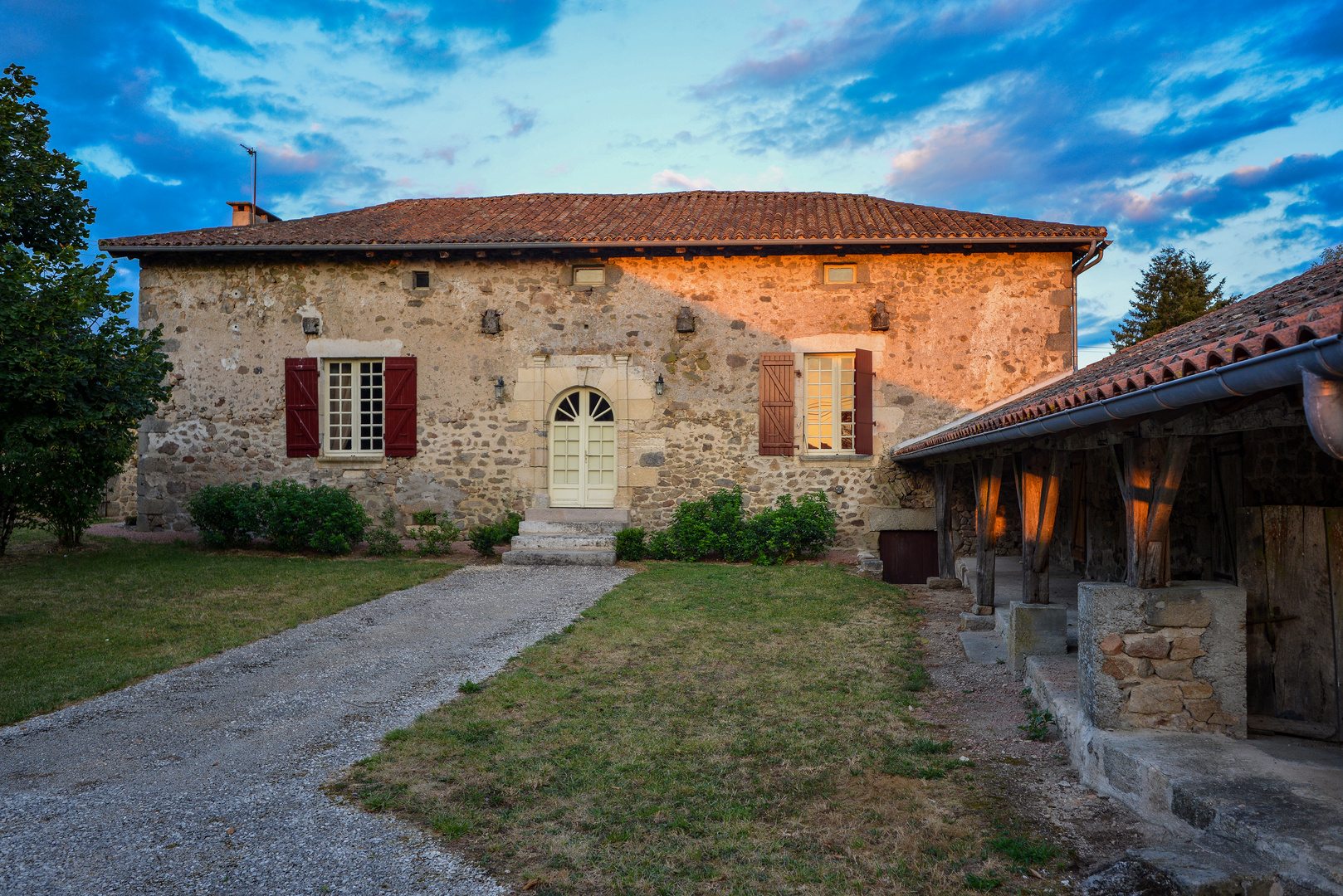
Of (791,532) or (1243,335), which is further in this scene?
(791,532)

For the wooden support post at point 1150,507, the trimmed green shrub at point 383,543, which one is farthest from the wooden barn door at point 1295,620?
the trimmed green shrub at point 383,543

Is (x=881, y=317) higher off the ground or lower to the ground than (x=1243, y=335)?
higher

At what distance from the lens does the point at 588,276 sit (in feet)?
36.1

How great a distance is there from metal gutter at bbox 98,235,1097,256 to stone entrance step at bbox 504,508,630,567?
11.7 ft

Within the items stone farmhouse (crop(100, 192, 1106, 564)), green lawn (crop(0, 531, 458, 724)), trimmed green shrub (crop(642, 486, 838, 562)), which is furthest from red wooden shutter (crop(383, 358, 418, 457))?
trimmed green shrub (crop(642, 486, 838, 562))

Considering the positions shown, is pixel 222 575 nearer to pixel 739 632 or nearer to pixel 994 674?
pixel 739 632

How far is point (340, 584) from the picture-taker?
8523 mm

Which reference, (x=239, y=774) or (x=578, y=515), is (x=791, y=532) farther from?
(x=239, y=774)

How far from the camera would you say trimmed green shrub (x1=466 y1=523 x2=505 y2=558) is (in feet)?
35.0

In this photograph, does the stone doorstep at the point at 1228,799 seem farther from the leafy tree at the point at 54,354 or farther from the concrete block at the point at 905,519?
the leafy tree at the point at 54,354

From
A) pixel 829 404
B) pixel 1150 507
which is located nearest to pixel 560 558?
pixel 829 404

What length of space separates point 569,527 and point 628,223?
14.3 feet

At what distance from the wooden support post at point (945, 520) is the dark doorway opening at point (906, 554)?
→ 2.47 ft

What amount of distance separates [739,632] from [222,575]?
5915 millimetres
